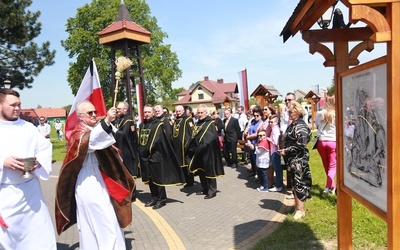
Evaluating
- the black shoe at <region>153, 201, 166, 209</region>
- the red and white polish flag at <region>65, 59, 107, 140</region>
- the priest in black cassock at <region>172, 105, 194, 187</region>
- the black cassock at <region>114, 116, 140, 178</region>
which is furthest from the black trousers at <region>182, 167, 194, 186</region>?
the red and white polish flag at <region>65, 59, 107, 140</region>

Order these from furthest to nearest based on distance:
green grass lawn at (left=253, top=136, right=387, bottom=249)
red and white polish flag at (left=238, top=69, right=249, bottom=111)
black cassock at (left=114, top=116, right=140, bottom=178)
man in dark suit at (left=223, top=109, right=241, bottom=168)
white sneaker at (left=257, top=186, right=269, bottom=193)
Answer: man in dark suit at (left=223, top=109, right=241, bottom=168), red and white polish flag at (left=238, top=69, right=249, bottom=111), white sneaker at (left=257, top=186, right=269, bottom=193), black cassock at (left=114, top=116, right=140, bottom=178), green grass lawn at (left=253, top=136, right=387, bottom=249)

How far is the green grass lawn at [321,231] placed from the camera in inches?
179

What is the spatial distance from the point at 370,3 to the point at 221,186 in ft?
22.3

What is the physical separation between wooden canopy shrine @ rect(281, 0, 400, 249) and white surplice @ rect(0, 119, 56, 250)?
3.13m

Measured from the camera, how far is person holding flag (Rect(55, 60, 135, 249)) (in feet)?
13.1

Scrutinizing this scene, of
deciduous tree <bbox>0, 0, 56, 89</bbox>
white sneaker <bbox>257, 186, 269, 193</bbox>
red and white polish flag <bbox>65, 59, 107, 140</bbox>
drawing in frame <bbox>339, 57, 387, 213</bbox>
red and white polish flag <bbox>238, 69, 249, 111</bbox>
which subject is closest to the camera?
drawing in frame <bbox>339, 57, 387, 213</bbox>

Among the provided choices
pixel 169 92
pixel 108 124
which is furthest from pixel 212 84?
pixel 108 124

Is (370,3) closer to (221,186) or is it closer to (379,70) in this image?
(379,70)

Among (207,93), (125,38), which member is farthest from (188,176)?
(207,93)

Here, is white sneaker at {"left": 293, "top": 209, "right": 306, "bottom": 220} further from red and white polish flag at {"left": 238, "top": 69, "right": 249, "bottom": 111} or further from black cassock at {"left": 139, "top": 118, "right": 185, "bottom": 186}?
red and white polish flag at {"left": 238, "top": 69, "right": 249, "bottom": 111}

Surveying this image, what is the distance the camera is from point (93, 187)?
405cm

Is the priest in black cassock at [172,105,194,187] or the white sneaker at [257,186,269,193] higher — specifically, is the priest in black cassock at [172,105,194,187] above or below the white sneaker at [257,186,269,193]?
above

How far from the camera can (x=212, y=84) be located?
66750mm

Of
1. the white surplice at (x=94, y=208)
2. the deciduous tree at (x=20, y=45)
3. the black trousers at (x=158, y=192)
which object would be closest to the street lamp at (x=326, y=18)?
the white surplice at (x=94, y=208)
